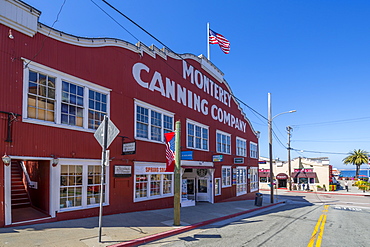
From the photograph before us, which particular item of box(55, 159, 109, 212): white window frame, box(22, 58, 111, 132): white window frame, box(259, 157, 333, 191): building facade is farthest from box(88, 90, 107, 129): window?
box(259, 157, 333, 191): building facade

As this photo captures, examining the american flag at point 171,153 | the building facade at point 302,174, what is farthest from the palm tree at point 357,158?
the american flag at point 171,153

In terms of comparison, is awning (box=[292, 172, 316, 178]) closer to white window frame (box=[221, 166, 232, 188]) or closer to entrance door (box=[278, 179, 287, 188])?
entrance door (box=[278, 179, 287, 188])

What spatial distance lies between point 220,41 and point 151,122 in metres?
10.4

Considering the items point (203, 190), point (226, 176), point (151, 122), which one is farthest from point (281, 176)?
point (151, 122)

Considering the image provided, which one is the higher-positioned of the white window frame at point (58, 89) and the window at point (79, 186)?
the white window frame at point (58, 89)

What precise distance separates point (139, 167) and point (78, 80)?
507 cm

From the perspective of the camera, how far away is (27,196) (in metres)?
10.8

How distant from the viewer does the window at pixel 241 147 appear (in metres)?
27.3

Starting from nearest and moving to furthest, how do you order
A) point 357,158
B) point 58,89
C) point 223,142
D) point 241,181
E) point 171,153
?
point 58,89 → point 171,153 → point 223,142 → point 241,181 → point 357,158

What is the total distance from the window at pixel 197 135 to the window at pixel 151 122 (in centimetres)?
245

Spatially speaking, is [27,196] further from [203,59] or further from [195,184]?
[203,59]

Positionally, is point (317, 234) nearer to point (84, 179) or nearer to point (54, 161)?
point (84, 179)

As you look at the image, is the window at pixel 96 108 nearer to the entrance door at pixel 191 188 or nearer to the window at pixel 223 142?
the entrance door at pixel 191 188

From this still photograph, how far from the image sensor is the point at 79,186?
35.1ft
